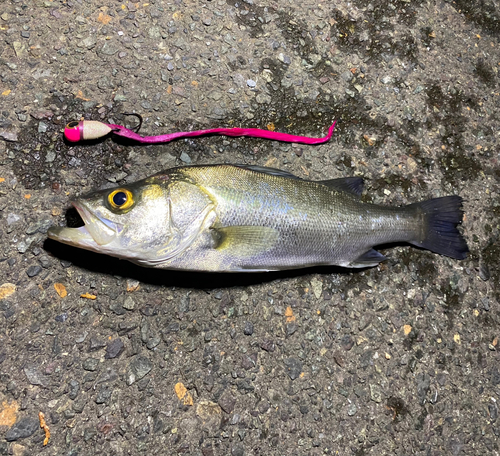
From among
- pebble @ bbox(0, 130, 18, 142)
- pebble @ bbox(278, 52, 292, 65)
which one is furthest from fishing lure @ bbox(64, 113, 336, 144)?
pebble @ bbox(278, 52, 292, 65)

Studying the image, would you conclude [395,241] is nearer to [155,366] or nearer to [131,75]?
[155,366]

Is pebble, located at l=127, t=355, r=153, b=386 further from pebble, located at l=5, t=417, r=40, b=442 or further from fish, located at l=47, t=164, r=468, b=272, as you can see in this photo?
fish, located at l=47, t=164, r=468, b=272

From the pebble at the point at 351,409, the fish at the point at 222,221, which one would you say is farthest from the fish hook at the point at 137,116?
the pebble at the point at 351,409

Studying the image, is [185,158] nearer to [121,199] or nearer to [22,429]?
[121,199]

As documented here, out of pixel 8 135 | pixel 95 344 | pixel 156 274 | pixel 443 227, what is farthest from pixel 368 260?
pixel 8 135

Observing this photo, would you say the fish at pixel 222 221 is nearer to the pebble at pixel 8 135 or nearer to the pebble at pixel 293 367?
the pebble at pixel 293 367

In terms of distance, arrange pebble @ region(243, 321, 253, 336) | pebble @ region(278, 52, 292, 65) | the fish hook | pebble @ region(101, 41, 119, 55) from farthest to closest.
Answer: pebble @ region(278, 52, 292, 65), pebble @ region(101, 41, 119, 55), the fish hook, pebble @ region(243, 321, 253, 336)
